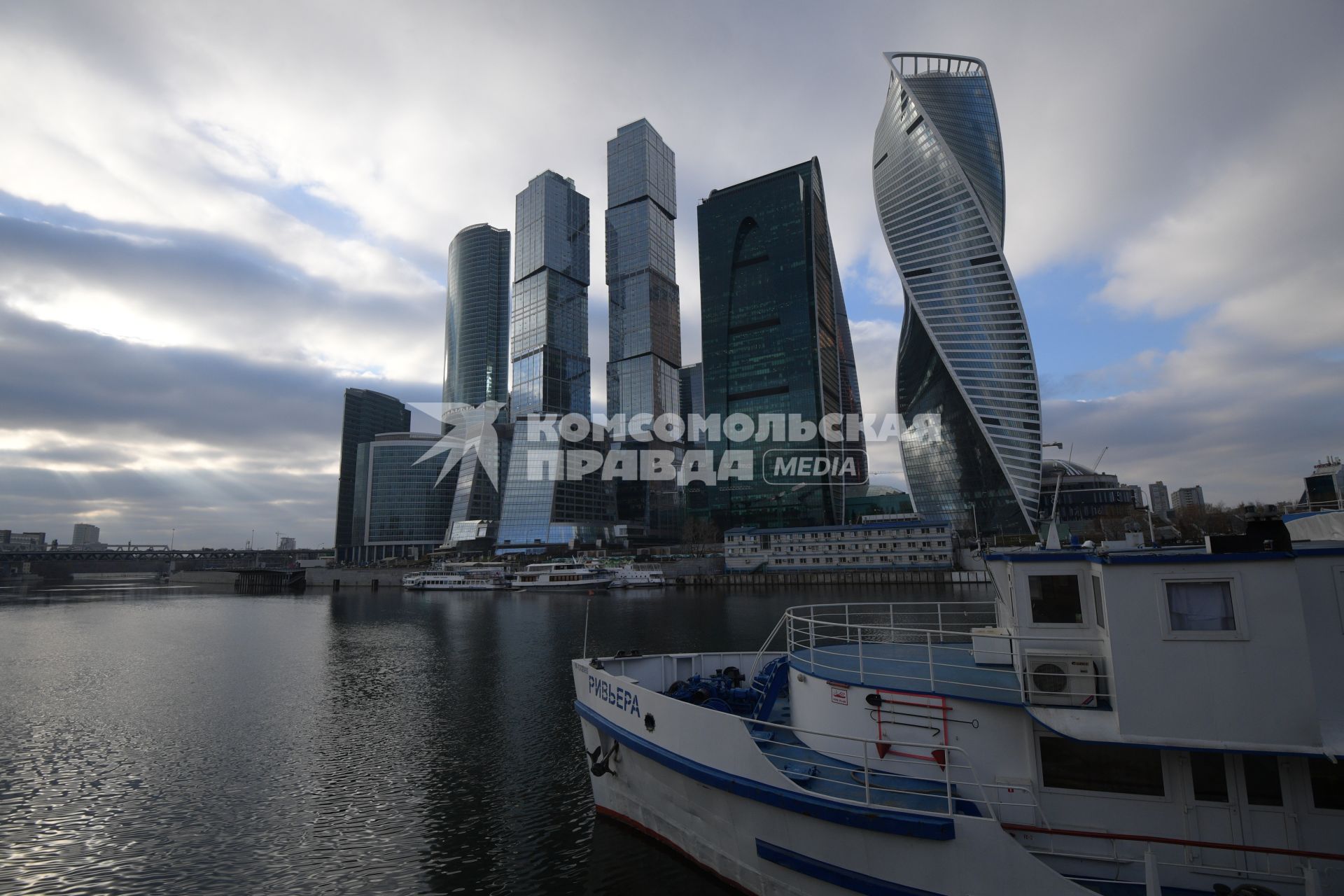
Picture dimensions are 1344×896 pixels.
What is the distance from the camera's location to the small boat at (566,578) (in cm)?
9512

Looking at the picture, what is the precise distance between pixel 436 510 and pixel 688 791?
200m

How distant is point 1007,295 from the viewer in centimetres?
11556

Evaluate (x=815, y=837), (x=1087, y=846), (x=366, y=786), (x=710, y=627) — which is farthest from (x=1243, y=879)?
(x=710, y=627)

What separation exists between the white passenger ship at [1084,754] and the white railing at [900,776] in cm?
5

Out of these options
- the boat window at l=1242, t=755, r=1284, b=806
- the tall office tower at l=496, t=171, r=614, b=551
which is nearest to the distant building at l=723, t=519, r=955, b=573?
the tall office tower at l=496, t=171, r=614, b=551

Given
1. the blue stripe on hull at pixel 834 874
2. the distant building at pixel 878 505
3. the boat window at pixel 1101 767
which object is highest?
the distant building at pixel 878 505

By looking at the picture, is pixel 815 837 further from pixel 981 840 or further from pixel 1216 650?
pixel 1216 650

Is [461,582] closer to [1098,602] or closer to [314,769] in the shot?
[314,769]

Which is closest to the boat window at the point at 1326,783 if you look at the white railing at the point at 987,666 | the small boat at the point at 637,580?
the white railing at the point at 987,666

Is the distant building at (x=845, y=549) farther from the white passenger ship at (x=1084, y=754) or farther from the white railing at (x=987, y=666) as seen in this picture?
the white passenger ship at (x=1084, y=754)

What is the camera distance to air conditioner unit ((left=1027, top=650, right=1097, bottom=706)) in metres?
9.46

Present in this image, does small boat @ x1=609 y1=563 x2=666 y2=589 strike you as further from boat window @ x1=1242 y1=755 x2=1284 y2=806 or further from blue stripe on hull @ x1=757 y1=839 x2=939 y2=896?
boat window @ x1=1242 y1=755 x2=1284 y2=806

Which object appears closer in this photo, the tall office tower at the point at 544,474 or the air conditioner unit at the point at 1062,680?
the air conditioner unit at the point at 1062,680

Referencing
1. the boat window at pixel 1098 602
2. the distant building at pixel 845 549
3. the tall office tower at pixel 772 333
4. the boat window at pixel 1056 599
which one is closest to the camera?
the boat window at pixel 1098 602
